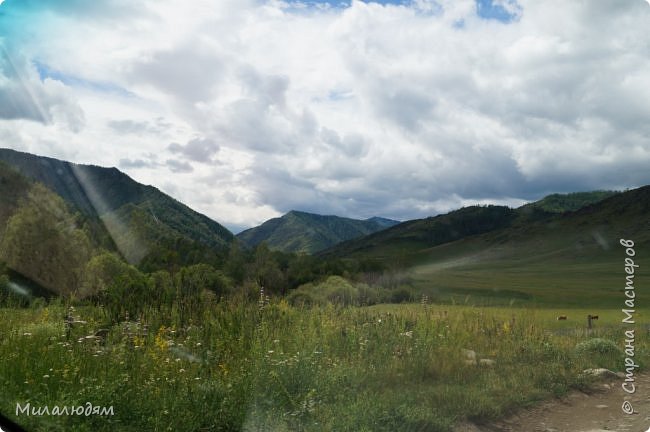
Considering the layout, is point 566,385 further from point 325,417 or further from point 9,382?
point 9,382

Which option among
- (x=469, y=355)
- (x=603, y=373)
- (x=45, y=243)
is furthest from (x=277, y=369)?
(x=45, y=243)

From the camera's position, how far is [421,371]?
6.84m

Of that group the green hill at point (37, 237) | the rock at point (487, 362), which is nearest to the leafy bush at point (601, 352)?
the rock at point (487, 362)

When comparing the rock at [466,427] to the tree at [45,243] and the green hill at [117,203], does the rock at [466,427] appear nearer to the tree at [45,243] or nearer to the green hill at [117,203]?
the green hill at [117,203]

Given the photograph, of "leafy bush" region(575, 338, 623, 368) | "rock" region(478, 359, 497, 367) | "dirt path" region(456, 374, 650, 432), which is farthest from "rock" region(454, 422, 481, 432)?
"leafy bush" region(575, 338, 623, 368)

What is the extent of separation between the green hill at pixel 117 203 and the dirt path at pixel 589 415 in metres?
5.44

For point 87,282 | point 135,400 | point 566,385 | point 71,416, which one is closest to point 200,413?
point 135,400

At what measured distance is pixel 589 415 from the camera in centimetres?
524

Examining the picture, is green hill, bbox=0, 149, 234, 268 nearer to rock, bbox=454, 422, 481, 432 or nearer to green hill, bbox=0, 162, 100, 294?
green hill, bbox=0, 162, 100, 294

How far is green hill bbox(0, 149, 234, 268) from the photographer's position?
584 centimetres

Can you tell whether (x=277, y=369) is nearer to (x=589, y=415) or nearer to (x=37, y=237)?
(x=589, y=415)

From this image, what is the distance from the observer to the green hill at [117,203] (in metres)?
5.84

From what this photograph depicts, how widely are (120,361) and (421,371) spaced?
163 inches

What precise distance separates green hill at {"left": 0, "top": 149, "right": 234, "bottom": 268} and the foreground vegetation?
74.3 inches
